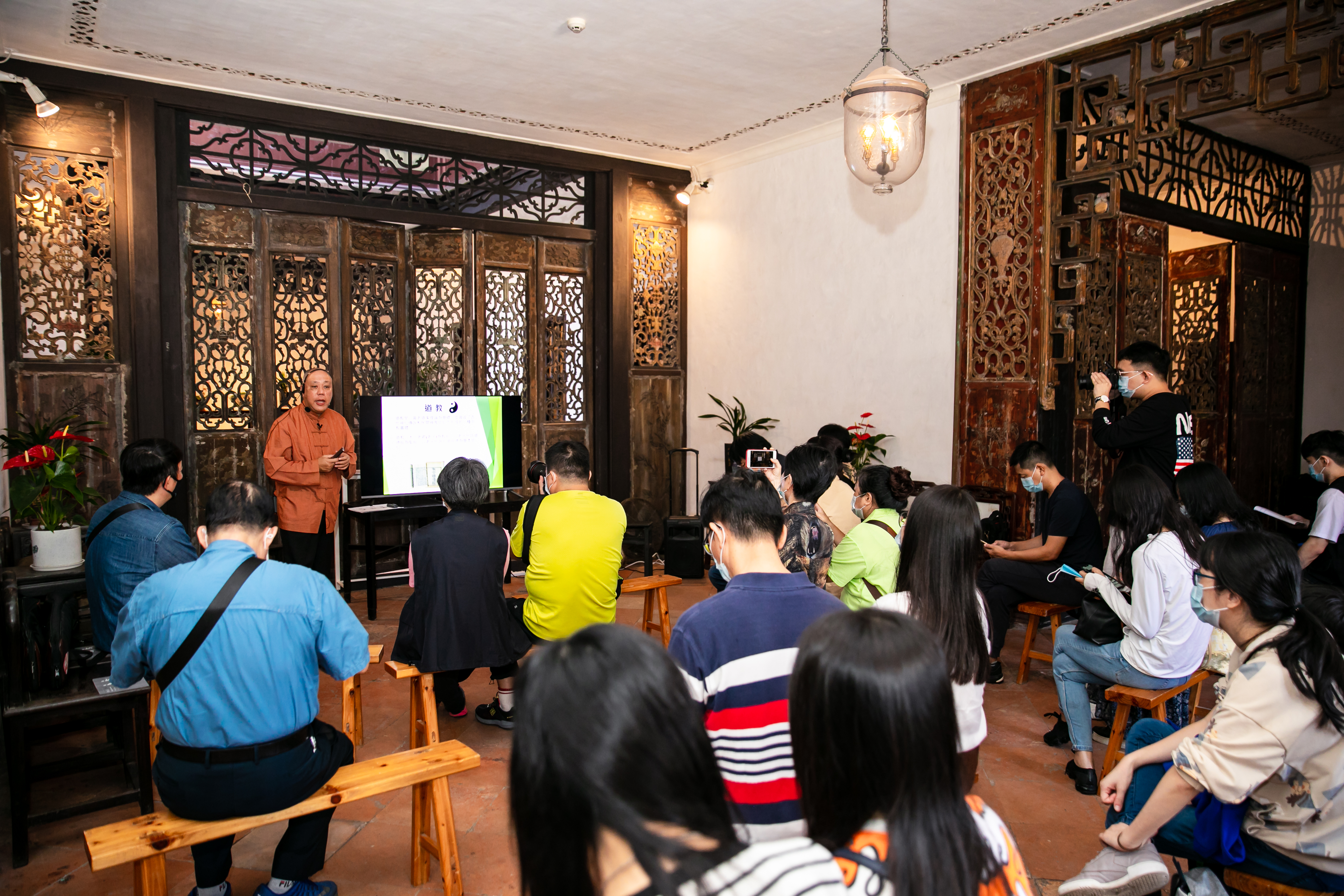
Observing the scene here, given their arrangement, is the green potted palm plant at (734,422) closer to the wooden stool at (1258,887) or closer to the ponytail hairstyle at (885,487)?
the ponytail hairstyle at (885,487)

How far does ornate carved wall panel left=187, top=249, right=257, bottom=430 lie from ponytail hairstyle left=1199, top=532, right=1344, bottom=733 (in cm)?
564

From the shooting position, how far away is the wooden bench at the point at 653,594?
171 inches

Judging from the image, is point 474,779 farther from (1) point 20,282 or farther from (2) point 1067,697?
(1) point 20,282

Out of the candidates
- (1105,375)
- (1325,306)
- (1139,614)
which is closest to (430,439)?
(1105,375)

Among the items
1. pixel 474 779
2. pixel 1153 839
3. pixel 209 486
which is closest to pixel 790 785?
pixel 1153 839

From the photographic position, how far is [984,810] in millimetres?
1261

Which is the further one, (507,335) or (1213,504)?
(507,335)

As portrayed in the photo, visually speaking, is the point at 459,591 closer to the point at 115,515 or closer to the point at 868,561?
the point at 115,515

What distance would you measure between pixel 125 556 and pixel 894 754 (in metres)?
2.96

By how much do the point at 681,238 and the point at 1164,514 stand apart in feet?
17.5

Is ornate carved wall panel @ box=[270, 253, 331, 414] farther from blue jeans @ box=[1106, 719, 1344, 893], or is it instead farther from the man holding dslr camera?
blue jeans @ box=[1106, 719, 1344, 893]

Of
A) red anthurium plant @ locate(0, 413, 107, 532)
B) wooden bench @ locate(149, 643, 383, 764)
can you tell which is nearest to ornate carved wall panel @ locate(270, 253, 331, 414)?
red anthurium plant @ locate(0, 413, 107, 532)

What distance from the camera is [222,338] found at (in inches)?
226

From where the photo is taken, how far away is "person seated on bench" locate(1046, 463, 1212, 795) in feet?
9.66
